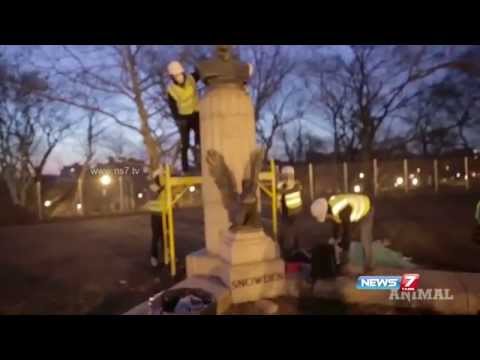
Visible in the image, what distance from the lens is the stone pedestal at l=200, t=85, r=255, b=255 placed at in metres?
4.05

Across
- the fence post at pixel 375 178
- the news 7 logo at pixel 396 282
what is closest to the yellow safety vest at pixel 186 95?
the news 7 logo at pixel 396 282

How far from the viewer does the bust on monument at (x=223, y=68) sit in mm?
3986

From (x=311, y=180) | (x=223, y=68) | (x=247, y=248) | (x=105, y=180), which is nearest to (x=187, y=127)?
(x=223, y=68)

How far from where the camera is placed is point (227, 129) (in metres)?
4.05

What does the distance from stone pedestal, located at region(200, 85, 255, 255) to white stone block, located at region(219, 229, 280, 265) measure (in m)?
0.34

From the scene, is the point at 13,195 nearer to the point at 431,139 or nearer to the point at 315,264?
the point at 315,264

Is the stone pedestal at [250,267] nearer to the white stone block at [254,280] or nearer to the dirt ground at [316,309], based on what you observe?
the white stone block at [254,280]

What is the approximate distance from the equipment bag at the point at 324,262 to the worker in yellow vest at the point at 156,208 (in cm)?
185

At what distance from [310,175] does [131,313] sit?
17.0 ft

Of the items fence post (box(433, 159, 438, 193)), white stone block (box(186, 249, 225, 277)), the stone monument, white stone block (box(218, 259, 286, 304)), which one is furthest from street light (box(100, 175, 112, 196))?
fence post (box(433, 159, 438, 193))

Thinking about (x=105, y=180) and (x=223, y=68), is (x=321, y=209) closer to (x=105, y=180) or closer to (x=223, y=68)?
(x=223, y=68)

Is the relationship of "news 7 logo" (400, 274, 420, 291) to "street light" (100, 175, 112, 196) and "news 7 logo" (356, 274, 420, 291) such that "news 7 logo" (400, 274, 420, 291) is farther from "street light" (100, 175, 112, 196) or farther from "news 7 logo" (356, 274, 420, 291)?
"street light" (100, 175, 112, 196)

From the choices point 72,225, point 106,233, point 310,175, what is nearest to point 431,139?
point 310,175
